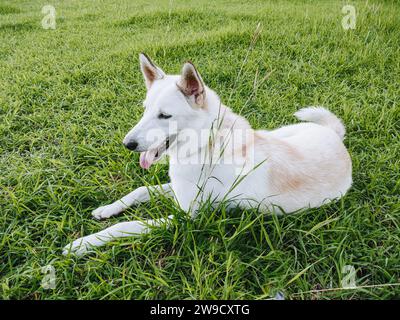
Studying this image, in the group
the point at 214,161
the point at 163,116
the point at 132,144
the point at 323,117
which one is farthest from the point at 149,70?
the point at 323,117

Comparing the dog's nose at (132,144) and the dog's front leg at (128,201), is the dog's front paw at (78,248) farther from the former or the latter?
the dog's nose at (132,144)

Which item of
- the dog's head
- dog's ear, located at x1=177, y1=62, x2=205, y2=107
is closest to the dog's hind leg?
the dog's head

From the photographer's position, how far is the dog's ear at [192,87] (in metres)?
2.10

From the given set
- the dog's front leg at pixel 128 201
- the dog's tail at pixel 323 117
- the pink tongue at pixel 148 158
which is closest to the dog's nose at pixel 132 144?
the pink tongue at pixel 148 158

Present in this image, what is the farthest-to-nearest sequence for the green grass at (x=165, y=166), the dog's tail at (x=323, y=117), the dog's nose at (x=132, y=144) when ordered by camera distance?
the dog's tail at (x=323, y=117) → the dog's nose at (x=132, y=144) → the green grass at (x=165, y=166)

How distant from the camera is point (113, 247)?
2.19 meters

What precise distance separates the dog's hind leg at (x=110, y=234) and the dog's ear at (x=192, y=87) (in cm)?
81

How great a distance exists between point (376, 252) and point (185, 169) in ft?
4.44

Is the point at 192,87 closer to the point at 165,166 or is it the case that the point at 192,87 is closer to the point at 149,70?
the point at 149,70

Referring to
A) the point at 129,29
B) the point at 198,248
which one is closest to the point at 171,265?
the point at 198,248

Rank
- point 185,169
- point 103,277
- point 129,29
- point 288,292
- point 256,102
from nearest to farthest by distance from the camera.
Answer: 1. point 288,292
2. point 103,277
3. point 185,169
4. point 256,102
5. point 129,29

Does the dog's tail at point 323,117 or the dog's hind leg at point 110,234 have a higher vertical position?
the dog's tail at point 323,117

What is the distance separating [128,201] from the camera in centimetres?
258
